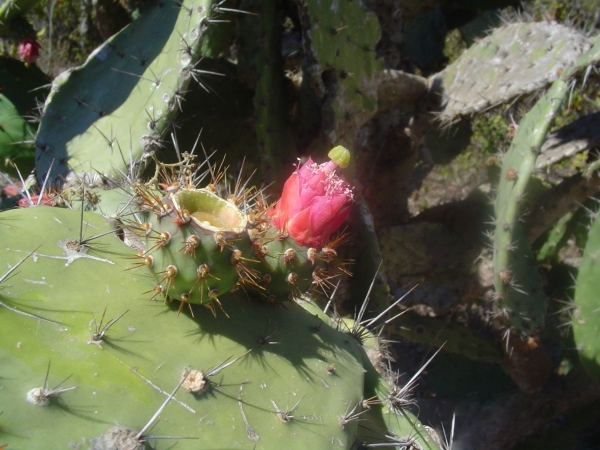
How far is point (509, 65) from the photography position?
2.68 meters

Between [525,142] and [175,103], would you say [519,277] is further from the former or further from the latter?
[175,103]

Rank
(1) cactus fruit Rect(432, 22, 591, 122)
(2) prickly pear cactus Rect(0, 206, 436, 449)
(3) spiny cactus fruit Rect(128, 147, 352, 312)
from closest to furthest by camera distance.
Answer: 1. (2) prickly pear cactus Rect(0, 206, 436, 449)
2. (3) spiny cactus fruit Rect(128, 147, 352, 312)
3. (1) cactus fruit Rect(432, 22, 591, 122)

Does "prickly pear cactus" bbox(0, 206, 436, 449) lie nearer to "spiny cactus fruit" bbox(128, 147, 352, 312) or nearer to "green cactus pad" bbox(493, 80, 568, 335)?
"spiny cactus fruit" bbox(128, 147, 352, 312)

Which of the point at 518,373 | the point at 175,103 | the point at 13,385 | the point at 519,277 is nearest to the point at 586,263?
the point at 519,277

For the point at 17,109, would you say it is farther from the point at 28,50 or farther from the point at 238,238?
the point at 238,238

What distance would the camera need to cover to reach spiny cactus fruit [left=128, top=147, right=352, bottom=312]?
1026 millimetres

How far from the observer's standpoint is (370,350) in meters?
1.65

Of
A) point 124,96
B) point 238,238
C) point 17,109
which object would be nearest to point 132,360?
point 238,238

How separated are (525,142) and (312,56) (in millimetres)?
969

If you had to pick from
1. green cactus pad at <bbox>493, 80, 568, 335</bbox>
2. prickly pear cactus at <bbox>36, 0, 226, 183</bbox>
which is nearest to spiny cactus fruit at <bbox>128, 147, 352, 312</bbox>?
prickly pear cactus at <bbox>36, 0, 226, 183</bbox>

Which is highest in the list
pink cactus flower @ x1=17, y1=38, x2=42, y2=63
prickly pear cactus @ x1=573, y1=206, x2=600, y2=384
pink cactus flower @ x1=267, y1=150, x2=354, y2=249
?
pink cactus flower @ x1=17, y1=38, x2=42, y2=63

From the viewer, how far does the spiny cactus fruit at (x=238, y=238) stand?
103 cm

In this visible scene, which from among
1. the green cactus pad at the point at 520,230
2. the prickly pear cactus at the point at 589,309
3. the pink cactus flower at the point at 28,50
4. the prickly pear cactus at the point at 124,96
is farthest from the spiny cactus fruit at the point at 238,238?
the pink cactus flower at the point at 28,50

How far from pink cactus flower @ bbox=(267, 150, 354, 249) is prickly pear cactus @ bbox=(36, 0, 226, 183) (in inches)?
28.2
